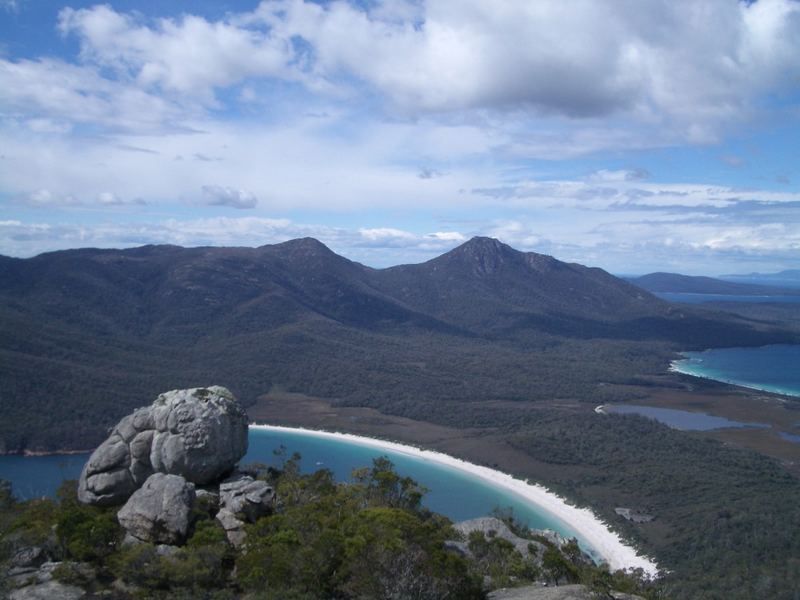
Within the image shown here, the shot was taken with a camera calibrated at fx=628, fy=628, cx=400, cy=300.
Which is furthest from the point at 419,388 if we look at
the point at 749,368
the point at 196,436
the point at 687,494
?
the point at 749,368

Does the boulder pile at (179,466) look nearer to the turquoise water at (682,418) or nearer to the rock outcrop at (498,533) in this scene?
the rock outcrop at (498,533)

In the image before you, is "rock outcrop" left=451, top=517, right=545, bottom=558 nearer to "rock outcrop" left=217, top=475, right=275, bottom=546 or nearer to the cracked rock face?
"rock outcrop" left=217, top=475, right=275, bottom=546

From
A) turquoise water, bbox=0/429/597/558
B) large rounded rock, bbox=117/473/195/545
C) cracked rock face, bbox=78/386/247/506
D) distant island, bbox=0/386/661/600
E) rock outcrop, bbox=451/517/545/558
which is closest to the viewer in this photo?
distant island, bbox=0/386/661/600

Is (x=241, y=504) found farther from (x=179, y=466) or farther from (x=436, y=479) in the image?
(x=436, y=479)

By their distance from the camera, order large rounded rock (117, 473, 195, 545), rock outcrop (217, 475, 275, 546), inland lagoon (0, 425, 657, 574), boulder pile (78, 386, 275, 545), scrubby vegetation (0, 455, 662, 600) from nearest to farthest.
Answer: scrubby vegetation (0, 455, 662, 600)
large rounded rock (117, 473, 195, 545)
boulder pile (78, 386, 275, 545)
rock outcrop (217, 475, 275, 546)
inland lagoon (0, 425, 657, 574)

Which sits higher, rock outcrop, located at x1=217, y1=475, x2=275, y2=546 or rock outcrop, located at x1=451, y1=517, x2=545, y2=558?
rock outcrop, located at x1=217, y1=475, x2=275, y2=546

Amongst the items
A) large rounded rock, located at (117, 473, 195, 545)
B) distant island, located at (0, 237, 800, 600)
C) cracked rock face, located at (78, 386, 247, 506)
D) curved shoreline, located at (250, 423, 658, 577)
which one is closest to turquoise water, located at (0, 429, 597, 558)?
curved shoreline, located at (250, 423, 658, 577)

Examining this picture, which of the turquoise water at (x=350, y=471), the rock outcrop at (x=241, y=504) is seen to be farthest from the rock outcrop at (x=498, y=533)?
the turquoise water at (x=350, y=471)
